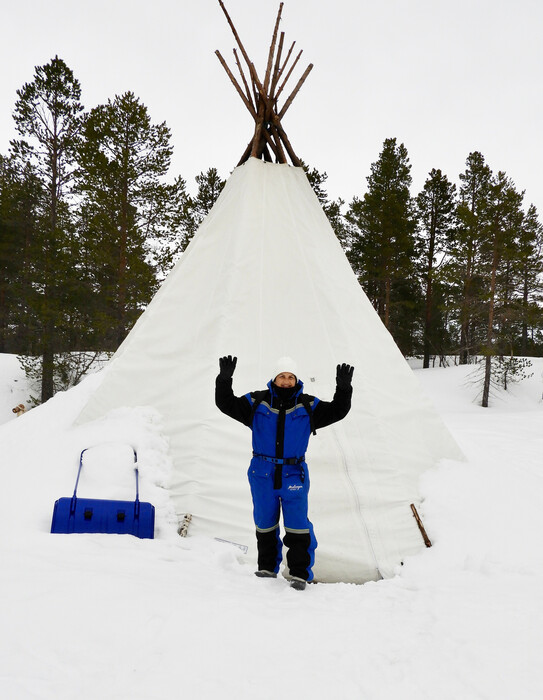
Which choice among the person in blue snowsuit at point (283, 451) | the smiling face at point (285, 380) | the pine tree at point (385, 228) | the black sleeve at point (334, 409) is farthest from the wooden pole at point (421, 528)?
the pine tree at point (385, 228)

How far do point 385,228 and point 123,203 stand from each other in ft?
33.0

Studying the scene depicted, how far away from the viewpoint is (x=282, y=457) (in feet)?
9.00

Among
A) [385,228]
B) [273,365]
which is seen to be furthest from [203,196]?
[273,365]

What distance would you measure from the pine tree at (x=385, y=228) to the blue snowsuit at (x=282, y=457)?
1465cm

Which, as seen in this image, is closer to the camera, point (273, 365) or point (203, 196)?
point (273, 365)

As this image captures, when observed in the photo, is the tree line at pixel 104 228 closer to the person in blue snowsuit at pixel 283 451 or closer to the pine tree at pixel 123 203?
the pine tree at pixel 123 203

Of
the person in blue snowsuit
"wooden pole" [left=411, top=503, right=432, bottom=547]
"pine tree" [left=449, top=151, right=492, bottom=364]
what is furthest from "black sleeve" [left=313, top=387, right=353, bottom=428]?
"pine tree" [left=449, top=151, right=492, bottom=364]

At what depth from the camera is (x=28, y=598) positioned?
2.02 m

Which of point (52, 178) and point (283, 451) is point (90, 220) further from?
point (283, 451)

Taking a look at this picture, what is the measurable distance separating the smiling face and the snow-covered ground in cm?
130

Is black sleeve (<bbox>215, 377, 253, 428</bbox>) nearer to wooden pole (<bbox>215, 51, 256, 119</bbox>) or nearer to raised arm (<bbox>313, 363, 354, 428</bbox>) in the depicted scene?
raised arm (<bbox>313, 363, 354, 428</bbox>)

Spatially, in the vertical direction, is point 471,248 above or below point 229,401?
above

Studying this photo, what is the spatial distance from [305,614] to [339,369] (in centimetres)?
148

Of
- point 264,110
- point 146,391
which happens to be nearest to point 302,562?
point 146,391
